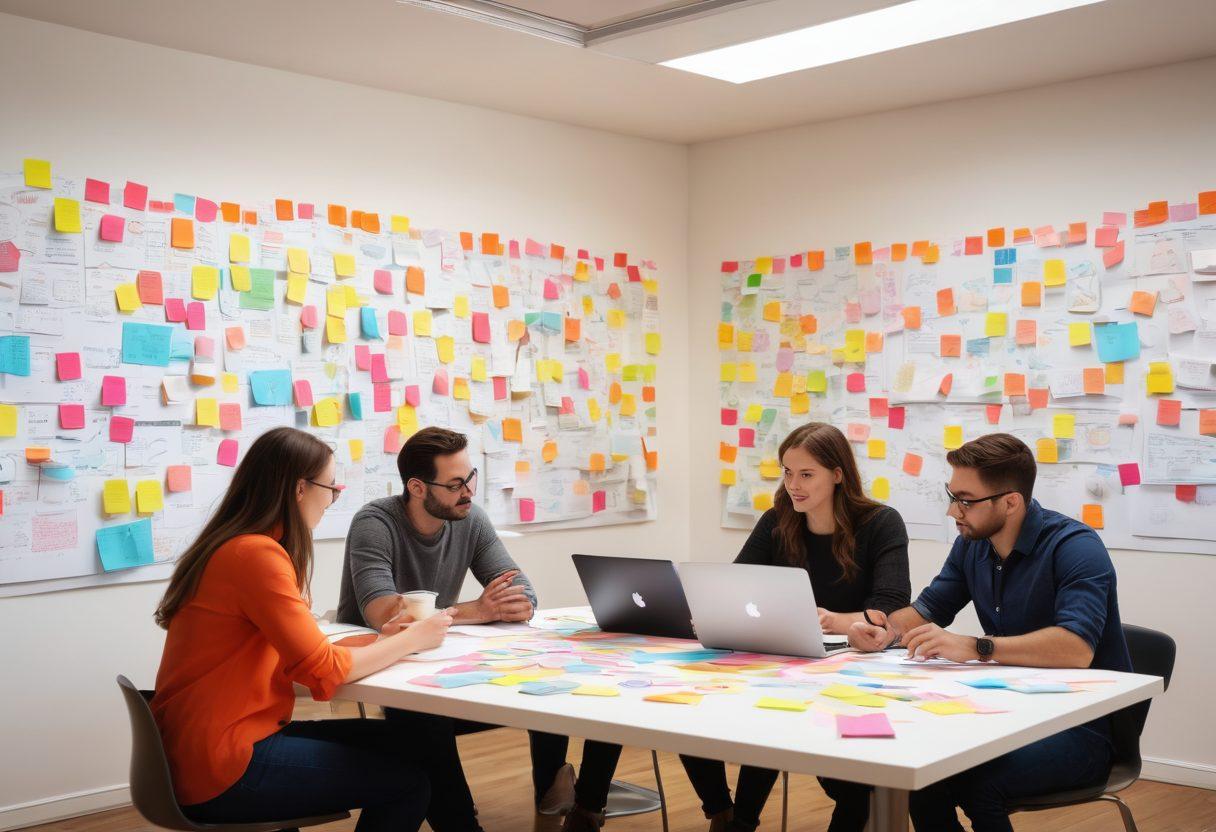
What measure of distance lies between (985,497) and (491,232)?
2.84m

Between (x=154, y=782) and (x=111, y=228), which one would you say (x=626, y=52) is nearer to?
(x=111, y=228)

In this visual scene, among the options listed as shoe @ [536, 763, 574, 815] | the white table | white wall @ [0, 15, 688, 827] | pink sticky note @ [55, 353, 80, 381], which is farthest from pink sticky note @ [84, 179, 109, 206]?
shoe @ [536, 763, 574, 815]

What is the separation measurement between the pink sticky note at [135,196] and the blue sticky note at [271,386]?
67 centimetres

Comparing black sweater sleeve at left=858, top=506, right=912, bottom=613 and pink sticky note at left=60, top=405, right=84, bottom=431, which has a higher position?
pink sticky note at left=60, top=405, right=84, bottom=431

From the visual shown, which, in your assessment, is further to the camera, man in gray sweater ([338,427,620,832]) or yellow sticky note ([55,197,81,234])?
yellow sticky note ([55,197,81,234])

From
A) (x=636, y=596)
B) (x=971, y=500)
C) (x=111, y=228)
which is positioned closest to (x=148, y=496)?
(x=111, y=228)

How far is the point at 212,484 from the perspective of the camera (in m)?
4.29

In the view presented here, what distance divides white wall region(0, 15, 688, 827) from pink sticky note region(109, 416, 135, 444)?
0.50 metres

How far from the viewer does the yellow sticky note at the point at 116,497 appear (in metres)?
4.03

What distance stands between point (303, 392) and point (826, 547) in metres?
2.07

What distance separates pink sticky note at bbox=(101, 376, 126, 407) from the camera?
403cm

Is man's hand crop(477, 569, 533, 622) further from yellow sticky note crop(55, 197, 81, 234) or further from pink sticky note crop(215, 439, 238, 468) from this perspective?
yellow sticky note crop(55, 197, 81, 234)

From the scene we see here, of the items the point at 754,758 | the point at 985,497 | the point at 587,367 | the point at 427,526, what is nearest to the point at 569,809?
the point at 427,526

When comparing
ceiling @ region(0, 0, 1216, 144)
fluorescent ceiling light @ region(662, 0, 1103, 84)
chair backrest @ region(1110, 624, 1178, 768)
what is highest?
ceiling @ region(0, 0, 1216, 144)
